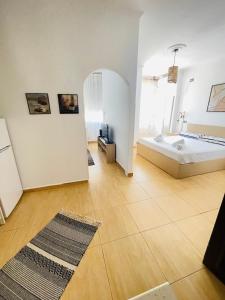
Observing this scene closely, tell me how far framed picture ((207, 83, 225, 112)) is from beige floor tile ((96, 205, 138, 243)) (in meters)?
3.88

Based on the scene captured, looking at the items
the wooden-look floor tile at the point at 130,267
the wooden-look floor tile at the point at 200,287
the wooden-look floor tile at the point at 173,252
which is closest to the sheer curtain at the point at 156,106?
the wooden-look floor tile at the point at 173,252

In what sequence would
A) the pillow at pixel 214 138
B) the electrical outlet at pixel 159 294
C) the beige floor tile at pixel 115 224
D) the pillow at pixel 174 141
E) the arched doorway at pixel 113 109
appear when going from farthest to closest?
the pillow at pixel 214 138 → the pillow at pixel 174 141 → the arched doorway at pixel 113 109 → the beige floor tile at pixel 115 224 → the electrical outlet at pixel 159 294

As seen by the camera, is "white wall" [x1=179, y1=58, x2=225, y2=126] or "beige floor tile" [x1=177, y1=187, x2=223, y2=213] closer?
"beige floor tile" [x1=177, y1=187, x2=223, y2=213]

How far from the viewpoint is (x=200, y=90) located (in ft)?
14.4

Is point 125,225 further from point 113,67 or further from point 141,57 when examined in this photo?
point 141,57

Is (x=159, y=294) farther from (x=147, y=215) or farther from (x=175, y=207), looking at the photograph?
(x=175, y=207)

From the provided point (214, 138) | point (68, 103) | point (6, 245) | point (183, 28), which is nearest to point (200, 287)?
point (6, 245)

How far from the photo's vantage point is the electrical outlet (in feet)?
3.57

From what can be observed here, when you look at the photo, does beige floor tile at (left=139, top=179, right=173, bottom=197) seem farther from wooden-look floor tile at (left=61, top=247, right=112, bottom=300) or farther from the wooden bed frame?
wooden-look floor tile at (left=61, top=247, right=112, bottom=300)

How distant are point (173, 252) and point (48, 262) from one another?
4.36 ft

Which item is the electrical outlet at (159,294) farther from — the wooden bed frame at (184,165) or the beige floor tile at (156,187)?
the wooden bed frame at (184,165)

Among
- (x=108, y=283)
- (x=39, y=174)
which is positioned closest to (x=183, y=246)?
(x=108, y=283)

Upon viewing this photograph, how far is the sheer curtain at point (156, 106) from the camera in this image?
17.7 feet

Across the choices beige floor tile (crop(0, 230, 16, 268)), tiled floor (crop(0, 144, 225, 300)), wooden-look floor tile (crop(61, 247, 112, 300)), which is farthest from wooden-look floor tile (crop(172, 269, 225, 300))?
beige floor tile (crop(0, 230, 16, 268))
